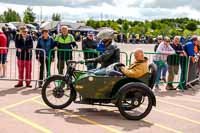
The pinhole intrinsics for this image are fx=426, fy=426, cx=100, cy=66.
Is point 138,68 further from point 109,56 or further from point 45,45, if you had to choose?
point 45,45

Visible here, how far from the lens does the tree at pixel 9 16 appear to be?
4126 inches

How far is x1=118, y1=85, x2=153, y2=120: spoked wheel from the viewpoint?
Answer: 27.0 ft

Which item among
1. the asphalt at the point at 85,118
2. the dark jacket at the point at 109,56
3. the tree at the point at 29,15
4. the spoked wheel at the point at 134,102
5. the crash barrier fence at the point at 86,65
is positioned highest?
the tree at the point at 29,15

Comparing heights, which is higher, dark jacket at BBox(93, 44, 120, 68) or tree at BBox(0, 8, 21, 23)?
tree at BBox(0, 8, 21, 23)

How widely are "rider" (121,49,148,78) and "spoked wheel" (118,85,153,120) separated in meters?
0.29

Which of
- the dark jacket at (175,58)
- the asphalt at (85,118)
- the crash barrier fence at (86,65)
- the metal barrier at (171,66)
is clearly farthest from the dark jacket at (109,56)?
the dark jacket at (175,58)

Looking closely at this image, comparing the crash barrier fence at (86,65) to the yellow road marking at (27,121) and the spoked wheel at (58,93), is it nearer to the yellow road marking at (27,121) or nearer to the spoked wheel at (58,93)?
the spoked wheel at (58,93)

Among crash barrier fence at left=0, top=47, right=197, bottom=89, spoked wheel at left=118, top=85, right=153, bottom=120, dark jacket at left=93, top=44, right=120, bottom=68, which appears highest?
dark jacket at left=93, top=44, right=120, bottom=68

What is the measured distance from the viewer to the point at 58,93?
29.2ft

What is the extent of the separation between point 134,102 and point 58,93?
1.61m

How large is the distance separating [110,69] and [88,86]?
1.81 feet

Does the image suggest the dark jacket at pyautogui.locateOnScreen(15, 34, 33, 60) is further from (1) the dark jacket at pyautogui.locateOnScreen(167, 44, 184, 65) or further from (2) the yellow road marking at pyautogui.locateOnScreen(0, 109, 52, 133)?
(1) the dark jacket at pyautogui.locateOnScreen(167, 44, 184, 65)

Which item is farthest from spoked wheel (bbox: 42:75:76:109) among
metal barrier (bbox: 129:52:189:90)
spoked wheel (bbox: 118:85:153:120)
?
metal barrier (bbox: 129:52:189:90)

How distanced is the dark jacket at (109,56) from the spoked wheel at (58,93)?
0.84 meters
